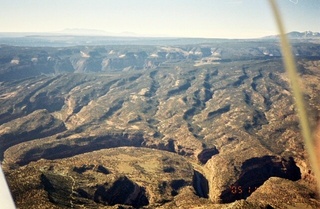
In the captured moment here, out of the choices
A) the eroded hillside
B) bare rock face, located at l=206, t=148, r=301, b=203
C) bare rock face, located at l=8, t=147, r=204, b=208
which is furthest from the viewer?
bare rock face, located at l=206, t=148, r=301, b=203

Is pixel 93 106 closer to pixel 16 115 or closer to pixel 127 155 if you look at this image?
pixel 16 115

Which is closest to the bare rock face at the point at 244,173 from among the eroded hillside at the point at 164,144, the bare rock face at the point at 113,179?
the eroded hillside at the point at 164,144

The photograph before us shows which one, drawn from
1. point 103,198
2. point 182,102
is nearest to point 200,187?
point 103,198

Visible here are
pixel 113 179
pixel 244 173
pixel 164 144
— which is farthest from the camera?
pixel 164 144
